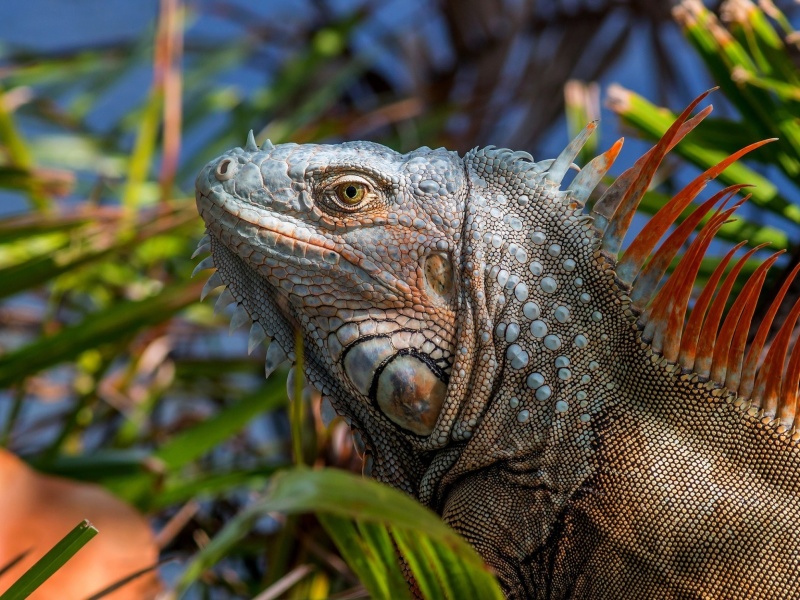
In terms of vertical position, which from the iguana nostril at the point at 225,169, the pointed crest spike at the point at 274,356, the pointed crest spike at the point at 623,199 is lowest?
the pointed crest spike at the point at 274,356

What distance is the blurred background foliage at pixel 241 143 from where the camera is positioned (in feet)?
7.55

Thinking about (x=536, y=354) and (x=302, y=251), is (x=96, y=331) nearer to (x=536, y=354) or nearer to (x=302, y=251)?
(x=302, y=251)

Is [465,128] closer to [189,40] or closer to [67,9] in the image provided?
[189,40]

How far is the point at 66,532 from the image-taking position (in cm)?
240

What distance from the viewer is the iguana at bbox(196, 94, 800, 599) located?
1597 millimetres

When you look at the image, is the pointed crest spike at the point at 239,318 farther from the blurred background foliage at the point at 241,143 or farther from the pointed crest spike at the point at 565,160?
the pointed crest spike at the point at 565,160

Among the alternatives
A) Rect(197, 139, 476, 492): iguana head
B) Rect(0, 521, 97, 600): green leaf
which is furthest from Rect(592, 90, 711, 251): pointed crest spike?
Rect(0, 521, 97, 600): green leaf

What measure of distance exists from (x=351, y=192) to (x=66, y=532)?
1367 millimetres

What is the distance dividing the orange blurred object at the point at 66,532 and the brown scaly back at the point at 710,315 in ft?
4.97

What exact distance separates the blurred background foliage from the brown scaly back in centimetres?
58

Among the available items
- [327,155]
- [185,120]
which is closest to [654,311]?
[327,155]

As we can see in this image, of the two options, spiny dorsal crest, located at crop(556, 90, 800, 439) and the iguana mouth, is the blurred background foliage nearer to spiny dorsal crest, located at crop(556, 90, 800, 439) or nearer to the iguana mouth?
the iguana mouth

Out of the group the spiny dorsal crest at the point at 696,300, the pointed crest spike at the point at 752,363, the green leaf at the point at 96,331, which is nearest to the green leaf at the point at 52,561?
the spiny dorsal crest at the point at 696,300

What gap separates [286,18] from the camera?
20.1 ft
